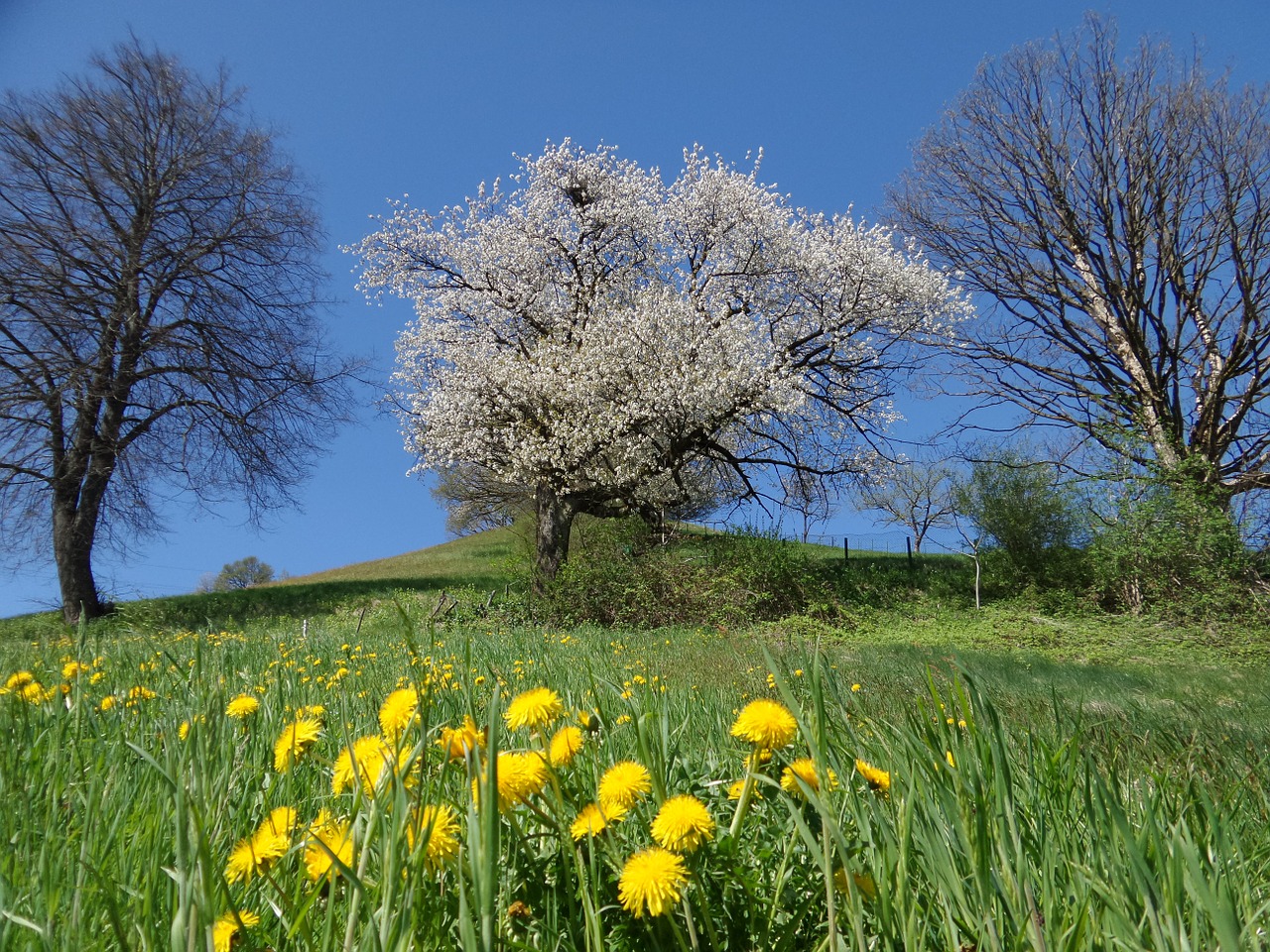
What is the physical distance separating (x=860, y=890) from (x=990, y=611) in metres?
13.2

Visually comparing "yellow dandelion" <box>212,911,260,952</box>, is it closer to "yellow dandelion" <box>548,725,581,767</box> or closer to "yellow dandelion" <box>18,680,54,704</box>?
"yellow dandelion" <box>548,725,581,767</box>

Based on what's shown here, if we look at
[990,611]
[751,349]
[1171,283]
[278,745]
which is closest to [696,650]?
[278,745]

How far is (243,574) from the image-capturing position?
1661 inches

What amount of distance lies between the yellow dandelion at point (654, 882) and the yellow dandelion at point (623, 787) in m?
0.12

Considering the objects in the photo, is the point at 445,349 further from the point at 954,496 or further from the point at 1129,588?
the point at 1129,588

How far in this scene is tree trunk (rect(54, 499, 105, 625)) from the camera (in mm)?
14219

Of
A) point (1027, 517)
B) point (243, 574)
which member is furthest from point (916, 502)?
point (243, 574)

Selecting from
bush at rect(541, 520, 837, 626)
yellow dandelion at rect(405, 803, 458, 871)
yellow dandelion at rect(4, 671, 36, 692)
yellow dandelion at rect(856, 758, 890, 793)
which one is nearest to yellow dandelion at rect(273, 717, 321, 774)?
yellow dandelion at rect(405, 803, 458, 871)

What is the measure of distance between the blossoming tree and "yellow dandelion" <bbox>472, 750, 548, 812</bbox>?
13.0m

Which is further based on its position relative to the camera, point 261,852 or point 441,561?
point 441,561

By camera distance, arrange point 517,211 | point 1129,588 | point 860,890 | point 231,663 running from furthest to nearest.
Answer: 1. point 517,211
2. point 1129,588
3. point 231,663
4. point 860,890

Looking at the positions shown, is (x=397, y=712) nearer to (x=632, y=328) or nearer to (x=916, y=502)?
(x=632, y=328)

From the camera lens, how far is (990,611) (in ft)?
41.4

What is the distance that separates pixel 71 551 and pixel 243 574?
3048cm
